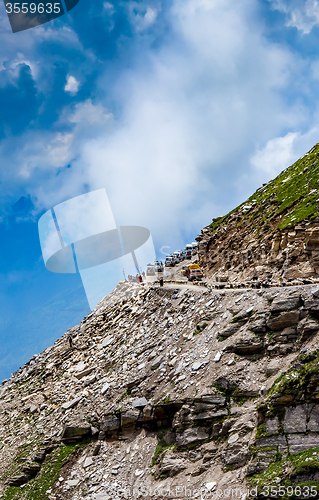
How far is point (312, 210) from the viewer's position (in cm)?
3566

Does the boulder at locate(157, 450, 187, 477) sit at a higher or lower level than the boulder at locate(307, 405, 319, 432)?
lower

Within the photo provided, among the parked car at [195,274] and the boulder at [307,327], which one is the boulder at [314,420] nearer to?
the boulder at [307,327]

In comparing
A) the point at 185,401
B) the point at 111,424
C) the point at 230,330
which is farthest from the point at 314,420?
the point at 111,424

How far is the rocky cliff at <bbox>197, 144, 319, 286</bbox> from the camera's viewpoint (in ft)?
108

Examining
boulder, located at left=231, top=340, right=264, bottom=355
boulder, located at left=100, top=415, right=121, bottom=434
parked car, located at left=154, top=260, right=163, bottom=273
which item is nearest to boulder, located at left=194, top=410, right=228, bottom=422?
boulder, located at left=231, top=340, right=264, bottom=355

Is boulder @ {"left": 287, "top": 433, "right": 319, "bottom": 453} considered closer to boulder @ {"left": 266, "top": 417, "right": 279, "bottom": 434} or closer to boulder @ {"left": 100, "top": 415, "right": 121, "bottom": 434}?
boulder @ {"left": 266, "top": 417, "right": 279, "bottom": 434}

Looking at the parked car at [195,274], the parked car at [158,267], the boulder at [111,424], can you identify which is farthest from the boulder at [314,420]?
the parked car at [158,267]

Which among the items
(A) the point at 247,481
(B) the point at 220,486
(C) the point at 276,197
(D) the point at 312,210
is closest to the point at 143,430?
(B) the point at 220,486

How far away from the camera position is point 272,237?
1565 inches

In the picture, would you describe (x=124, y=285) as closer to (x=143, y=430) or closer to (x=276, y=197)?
(x=276, y=197)

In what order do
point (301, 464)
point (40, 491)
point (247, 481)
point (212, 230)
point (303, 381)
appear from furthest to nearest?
point (212, 230) → point (40, 491) → point (303, 381) → point (247, 481) → point (301, 464)

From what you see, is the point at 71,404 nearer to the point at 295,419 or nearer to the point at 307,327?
the point at 295,419

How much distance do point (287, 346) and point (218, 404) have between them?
5.34 m

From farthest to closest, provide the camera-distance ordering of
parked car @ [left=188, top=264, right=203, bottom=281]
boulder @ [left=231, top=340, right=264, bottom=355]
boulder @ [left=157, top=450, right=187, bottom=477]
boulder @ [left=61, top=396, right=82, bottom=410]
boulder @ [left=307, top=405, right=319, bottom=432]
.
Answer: parked car @ [left=188, top=264, right=203, bottom=281] < boulder @ [left=61, top=396, right=82, bottom=410] < boulder @ [left=231, top=340, right=264, bottom=355] < boulder @ [left=157, top=450, right=187, bottom=477] < boulder @ [left=307, top=405, right=319, bottom=432]
